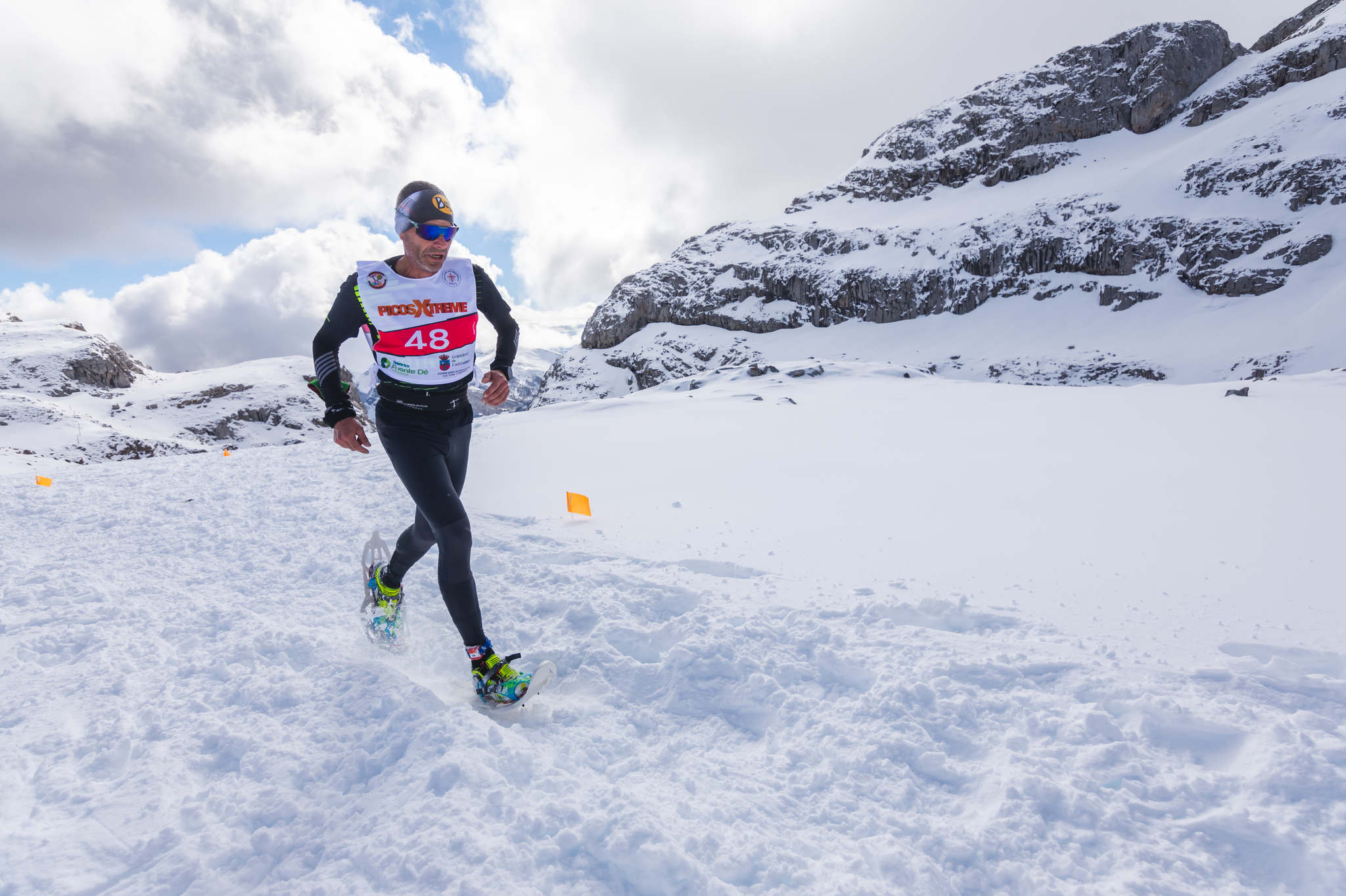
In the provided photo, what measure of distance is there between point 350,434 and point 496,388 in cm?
90

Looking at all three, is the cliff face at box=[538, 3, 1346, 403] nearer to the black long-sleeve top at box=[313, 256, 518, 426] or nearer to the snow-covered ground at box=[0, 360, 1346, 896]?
the snow-covered ground at box=[0, 360, 1346, 896]

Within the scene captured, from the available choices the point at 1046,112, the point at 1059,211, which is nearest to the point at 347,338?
the point at 1059,211

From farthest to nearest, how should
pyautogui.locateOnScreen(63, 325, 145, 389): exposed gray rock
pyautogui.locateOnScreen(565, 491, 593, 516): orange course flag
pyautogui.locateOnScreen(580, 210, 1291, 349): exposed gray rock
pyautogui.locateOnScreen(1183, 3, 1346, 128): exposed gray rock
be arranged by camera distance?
pyautogui.locateOnScreen(63, 325, 145, 389): exposed gray rock < pyautogui.locateOnScreen(1183, 3, 1346, 128): exposed gray rock < pyautogui.locateOnScreen(580, 210, 1291, 349): exposed gray rock < pyautogui.locateOnScreen(565, 491, 593, 516): orange course flag

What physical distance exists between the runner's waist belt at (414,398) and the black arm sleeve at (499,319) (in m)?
0.53

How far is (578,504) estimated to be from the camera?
6.52m

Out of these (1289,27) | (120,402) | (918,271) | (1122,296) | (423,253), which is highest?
(1289,27)

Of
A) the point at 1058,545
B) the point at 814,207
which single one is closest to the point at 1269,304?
the point at 814,207

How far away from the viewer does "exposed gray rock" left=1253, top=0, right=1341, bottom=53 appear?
10944cm

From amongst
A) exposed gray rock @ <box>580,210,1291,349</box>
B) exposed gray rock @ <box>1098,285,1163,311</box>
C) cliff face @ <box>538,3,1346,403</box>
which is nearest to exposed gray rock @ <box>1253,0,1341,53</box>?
cliff face @ <box>538,3,1346,403</box>

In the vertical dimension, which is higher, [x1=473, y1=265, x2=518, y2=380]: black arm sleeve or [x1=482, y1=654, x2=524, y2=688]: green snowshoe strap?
[x1=473, y1=265, x2=518, y2=380]: black arm sleeve

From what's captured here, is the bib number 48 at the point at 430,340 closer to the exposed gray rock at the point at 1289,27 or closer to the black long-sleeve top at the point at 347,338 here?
the black long-sleeve top at the point at 347,338

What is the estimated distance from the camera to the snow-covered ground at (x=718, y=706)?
1.96m

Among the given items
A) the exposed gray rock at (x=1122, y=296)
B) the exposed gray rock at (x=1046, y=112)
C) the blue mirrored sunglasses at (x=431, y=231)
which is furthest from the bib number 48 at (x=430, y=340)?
the exposed gray rock at (x=1046, y=112)

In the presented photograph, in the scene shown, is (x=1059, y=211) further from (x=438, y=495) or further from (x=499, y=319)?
Result: (x=438, y=495)
